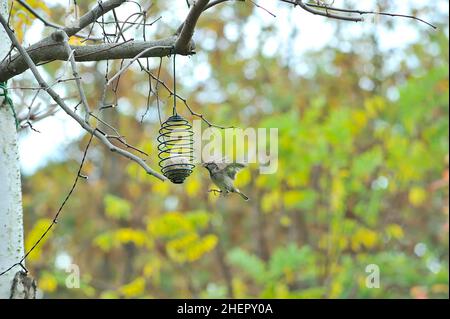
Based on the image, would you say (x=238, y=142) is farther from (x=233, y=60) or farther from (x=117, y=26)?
(x=233, y=60)

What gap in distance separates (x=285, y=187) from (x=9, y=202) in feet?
17.9

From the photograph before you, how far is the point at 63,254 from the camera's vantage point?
35.6 ft

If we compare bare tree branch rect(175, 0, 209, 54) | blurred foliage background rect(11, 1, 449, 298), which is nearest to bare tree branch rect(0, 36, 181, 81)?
bare tree branch rect(175, 0, 209, 54)

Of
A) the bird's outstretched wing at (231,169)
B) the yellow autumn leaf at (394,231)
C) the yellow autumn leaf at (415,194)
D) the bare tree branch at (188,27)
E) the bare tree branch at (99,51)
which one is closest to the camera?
the bare tree branch at (188,27)

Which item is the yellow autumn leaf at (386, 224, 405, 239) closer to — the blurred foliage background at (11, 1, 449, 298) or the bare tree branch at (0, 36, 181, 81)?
the blurred foliage background at (11, 1, 449, 298)

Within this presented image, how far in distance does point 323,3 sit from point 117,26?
856mm

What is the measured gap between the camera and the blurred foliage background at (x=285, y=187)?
7363mm

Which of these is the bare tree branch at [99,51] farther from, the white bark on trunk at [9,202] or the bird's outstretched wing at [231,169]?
the bird's outstretched wing at [231,169]

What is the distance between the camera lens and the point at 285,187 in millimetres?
8227

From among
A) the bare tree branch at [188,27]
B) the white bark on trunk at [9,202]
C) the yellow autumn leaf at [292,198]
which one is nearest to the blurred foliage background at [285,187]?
the yellow autumn leaf at [292,198]

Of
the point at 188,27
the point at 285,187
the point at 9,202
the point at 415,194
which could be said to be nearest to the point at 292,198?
the point at 285,187

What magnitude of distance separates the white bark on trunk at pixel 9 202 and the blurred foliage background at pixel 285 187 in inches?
118

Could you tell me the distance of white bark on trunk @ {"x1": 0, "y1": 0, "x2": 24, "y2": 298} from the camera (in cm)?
293
